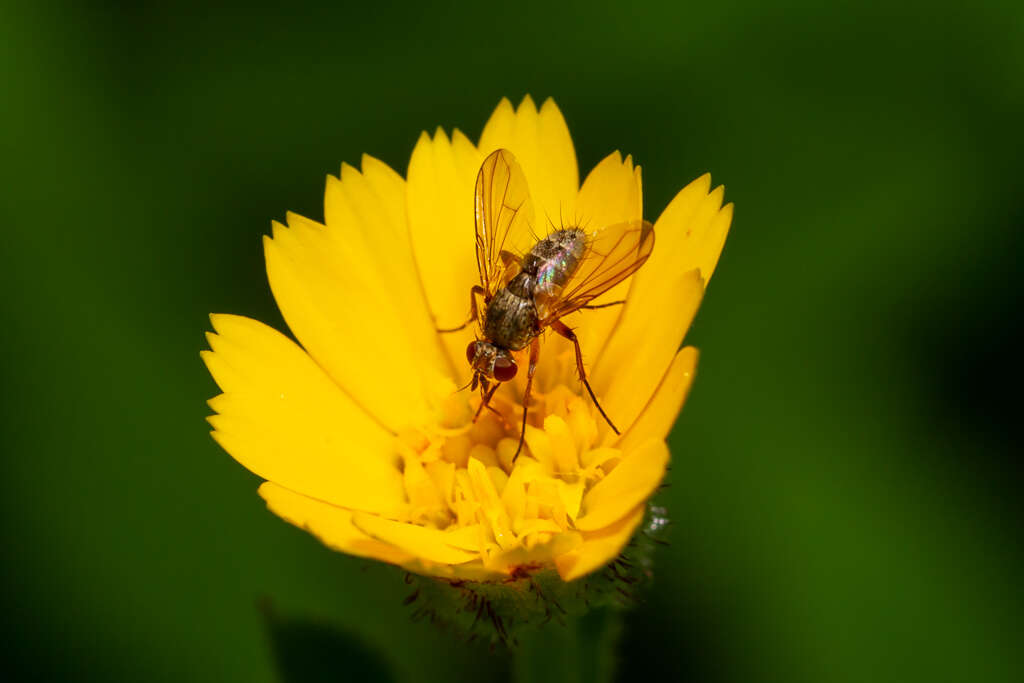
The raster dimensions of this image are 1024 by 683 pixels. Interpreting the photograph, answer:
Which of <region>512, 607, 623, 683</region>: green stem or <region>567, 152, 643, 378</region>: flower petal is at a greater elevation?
<region>567, 152, 643, 378</region>: flower petal

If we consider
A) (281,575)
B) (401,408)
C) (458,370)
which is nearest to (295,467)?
(401,408)

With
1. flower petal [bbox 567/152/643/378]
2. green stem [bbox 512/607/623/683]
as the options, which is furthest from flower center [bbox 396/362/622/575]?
green stem [bbox 512/607/623/683]

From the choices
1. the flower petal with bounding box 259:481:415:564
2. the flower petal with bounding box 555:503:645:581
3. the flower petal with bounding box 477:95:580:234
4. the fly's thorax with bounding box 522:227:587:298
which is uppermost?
the flower petal with bounding box 477:95:580:234

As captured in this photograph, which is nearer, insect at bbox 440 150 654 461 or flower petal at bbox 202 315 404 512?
flower petal at bbox 202 315 404 512

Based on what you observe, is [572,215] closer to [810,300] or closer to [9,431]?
[810,300]

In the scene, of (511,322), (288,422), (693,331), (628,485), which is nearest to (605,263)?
(511,322)

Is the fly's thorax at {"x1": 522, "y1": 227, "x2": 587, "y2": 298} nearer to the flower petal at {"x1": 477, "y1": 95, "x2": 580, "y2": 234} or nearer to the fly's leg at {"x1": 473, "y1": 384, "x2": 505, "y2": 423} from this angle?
the flower petal at {"x1": 477, "y1": 95, "x2": 580, "y2": 234}

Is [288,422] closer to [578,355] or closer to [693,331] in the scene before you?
[578,355]
